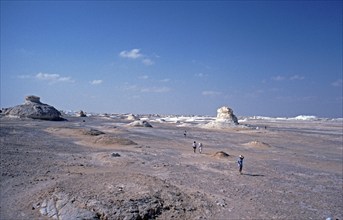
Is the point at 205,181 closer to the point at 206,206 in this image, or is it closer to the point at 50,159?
the point at 206,206

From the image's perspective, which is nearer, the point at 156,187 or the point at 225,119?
the point at 156,187

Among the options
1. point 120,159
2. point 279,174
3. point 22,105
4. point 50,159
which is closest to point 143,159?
point 120,159

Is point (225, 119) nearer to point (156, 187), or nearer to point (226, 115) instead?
point (226, 115)

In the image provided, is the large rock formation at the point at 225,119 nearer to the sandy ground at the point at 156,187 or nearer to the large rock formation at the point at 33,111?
the large rock formation at the point at 33,111

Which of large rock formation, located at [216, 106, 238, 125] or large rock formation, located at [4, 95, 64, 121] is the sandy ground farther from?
large rock formation, located at [216, 106, 238, 125]

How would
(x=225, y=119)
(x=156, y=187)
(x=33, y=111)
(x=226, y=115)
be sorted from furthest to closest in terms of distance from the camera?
(x=226, y=115) < (x=225, y=119) < (x=33, y=111) < (x=156, y=187)

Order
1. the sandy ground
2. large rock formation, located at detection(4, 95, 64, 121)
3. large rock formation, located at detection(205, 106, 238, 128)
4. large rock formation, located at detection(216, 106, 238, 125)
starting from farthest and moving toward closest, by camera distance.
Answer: large rock formation, located at detection(216, 106, 238, 125), large rock formation, located at detection(205, 106, 238, 128), large rock formation, located at detection(4, 95, 64, 121), the sandy ground

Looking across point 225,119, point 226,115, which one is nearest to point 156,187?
point 225,119

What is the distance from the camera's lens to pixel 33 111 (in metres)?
66.2

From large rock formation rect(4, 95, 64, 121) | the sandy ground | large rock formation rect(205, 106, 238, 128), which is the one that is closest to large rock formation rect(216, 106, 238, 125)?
large rock formation rect(205, 106, 238, 128)

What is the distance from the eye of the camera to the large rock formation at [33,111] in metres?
65.6

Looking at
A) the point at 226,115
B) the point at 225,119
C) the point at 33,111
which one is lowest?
the point at 225,119

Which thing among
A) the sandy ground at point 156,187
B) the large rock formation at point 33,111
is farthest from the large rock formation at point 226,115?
the sandy ground at point 156,187

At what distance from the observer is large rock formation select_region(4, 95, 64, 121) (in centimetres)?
6564
